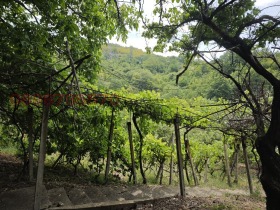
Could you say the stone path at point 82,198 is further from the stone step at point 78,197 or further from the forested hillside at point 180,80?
the forested hillside at point 180,80

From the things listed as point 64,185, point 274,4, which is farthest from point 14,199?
point 274,4

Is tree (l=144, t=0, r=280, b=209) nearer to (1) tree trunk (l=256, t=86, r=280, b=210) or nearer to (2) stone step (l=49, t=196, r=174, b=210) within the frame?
(1) tree trunk (l=256, t=86, r=280, b=210)

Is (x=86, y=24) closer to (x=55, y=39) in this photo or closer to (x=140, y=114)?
(x=55, y=39)

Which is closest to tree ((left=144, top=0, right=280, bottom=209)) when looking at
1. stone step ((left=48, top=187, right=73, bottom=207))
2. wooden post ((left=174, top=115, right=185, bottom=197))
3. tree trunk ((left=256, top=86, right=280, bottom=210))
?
tree trunk ((left=256, top=86, right=280, bottom=210))

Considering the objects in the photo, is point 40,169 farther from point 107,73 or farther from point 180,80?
point 180,80

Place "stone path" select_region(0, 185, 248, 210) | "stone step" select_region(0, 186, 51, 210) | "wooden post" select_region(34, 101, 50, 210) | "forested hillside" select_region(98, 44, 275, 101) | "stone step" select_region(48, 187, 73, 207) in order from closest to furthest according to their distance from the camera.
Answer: "wooden post" select_region(34, 101, 50, 210), "stone step" select_region(0, 186, 51, 210), "stone path" select_region(0, 185, 248, 210), "stone step" select_region(48, 187, 73, 207), "forested hillside" select_region(98, 44, 275, 101)

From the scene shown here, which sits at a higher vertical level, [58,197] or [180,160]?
[180,160]

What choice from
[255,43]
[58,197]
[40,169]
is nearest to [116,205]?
[58,197]

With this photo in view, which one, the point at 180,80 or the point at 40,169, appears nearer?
the point at 40,169

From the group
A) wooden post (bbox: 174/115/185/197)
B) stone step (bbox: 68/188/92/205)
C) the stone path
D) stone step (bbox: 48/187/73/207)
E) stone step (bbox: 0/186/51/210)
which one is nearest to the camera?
stone step (bbox: 0/186/51/210)

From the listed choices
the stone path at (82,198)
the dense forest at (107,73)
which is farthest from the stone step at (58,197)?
the dense forest at (107,73)

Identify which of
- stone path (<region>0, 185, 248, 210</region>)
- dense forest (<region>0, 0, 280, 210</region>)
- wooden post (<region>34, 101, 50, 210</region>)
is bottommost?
stone path (<region>0, 185, 248, 210</region>)

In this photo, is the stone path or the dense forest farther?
the stone path

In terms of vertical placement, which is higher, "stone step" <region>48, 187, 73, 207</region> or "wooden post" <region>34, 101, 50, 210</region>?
"wooden post" <region>34, 101, 50, 210</region>
